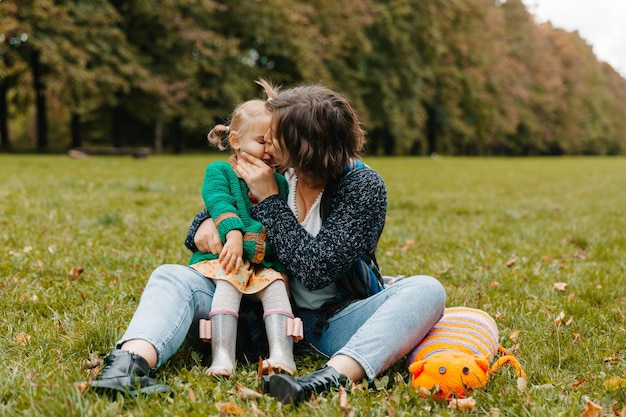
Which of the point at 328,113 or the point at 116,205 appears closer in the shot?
the point at 328,113

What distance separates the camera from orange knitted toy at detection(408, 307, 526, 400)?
2.52 m

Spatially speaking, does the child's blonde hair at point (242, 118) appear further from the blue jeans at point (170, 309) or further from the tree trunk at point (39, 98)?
the tree trunk at point (39, 98)

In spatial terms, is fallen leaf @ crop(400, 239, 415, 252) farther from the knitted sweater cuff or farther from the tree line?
the tree line

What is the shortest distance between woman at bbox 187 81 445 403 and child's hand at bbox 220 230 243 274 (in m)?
0.12

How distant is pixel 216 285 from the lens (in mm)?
2840

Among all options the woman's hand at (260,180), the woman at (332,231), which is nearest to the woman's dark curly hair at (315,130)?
the woman at (332,231)

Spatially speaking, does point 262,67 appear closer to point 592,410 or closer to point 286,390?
point 286,390

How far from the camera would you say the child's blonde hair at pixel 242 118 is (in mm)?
3074

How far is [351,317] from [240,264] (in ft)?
1.99

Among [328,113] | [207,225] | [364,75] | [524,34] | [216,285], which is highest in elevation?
[524,34]

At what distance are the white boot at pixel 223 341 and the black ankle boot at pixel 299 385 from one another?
0.30 metres

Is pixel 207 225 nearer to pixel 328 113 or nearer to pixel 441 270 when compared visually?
pixel 328 113

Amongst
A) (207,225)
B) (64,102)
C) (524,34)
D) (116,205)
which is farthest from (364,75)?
(207,225)

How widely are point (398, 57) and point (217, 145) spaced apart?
3381 cm
